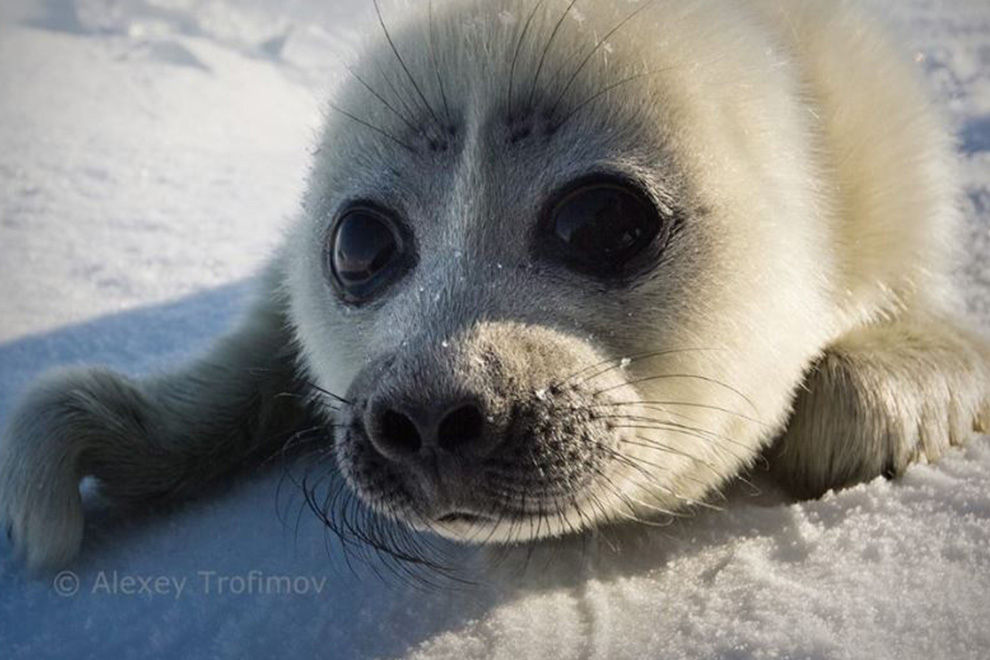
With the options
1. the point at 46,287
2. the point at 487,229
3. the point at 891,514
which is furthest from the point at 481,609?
the point at 46,287

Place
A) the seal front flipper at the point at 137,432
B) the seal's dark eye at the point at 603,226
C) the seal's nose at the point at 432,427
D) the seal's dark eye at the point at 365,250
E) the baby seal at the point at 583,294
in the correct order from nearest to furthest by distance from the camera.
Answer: the seal's nose at the point at 432,427
the baby seal at the point at 583,294
the seal's dark eye at the point at 603,226
the seal's dark eye at the point at 365,250
the seal front flipper at the point at 137,432

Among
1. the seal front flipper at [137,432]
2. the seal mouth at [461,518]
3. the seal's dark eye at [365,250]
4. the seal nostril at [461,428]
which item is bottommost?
the seal front flipper at [137,432]

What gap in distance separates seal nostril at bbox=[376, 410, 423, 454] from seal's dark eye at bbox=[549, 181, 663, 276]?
0.39 metres

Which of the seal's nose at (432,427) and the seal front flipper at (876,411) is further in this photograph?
the seal front flipper at (876,411)

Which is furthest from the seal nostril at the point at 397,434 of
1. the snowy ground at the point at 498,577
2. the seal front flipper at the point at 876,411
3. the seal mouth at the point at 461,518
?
the seal front flipper at the point at 876,411

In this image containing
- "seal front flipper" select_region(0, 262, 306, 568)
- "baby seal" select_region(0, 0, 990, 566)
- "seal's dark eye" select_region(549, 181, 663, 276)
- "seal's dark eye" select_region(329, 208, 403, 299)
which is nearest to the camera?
"baby seal" select_region(0, 0, 990, 566)

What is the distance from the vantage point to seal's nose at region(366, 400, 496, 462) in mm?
1254

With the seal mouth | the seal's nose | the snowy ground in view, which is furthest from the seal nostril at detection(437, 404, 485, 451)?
the snowy ground

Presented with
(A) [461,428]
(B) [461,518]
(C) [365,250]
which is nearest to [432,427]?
(A) [461,428]

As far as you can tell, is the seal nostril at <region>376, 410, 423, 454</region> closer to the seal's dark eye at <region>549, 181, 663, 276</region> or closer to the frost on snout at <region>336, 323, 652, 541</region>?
the frost on snout at <region>336, 323, 652, 541</region>

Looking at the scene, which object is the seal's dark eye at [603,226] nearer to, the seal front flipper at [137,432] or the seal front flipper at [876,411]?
the seal front flipper at [876,411]

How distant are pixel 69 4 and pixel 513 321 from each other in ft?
24.8

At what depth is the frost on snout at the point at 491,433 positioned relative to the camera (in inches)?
50.1

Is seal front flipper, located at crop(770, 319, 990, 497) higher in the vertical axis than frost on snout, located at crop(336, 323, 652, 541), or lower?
higher
